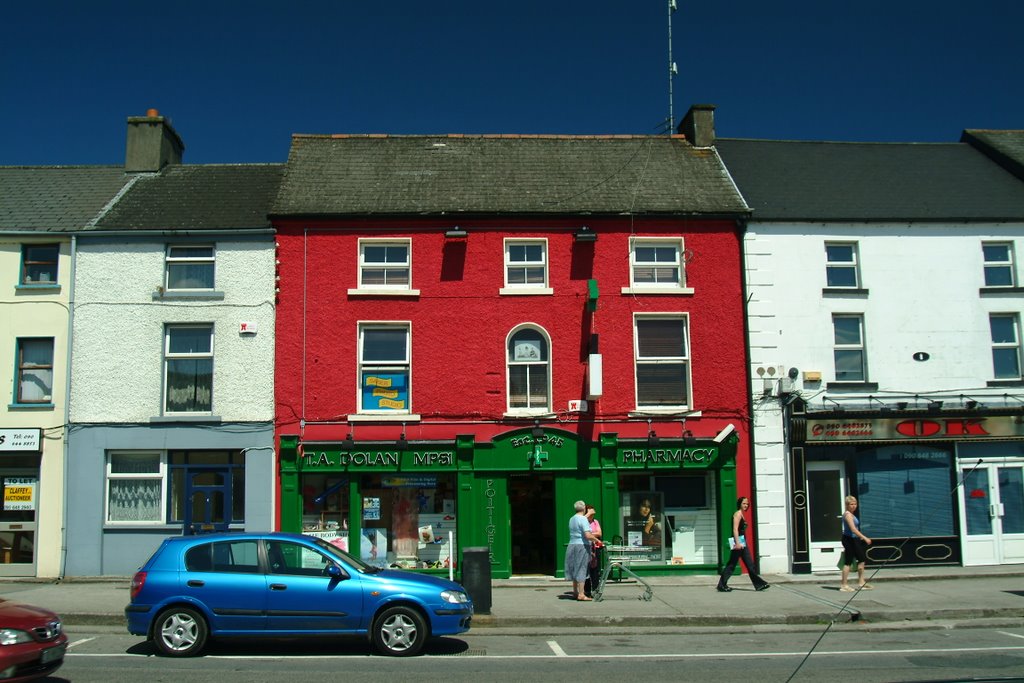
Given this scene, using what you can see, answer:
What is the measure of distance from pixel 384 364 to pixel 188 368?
4046 mm

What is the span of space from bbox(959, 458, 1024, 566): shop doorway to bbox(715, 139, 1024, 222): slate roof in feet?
17.8

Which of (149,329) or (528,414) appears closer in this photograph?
(528,414)

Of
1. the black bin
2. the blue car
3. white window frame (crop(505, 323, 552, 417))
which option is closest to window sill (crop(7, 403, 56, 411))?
the blue car

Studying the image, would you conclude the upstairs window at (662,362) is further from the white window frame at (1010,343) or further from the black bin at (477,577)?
the white window frame at (1010,343)

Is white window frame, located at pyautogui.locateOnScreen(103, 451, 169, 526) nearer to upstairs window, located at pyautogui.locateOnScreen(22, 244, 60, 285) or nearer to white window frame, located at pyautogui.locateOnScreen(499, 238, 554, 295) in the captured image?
upstairs window, located at pyautogui.locateOnScreen(22, 244, 60, 285)

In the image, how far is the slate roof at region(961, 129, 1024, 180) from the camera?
2134 cm

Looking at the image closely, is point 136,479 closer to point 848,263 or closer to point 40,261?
point 40,261

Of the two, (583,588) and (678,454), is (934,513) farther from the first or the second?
(583,588)

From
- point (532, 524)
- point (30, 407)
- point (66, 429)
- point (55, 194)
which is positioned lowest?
point (532, 524)

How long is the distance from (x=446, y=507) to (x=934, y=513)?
10.2m

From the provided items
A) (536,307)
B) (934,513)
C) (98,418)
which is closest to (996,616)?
(934,513)

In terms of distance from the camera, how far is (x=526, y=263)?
61.5ft

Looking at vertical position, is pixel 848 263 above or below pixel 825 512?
above

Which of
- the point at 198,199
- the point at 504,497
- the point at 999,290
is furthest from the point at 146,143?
the point at 999,290
